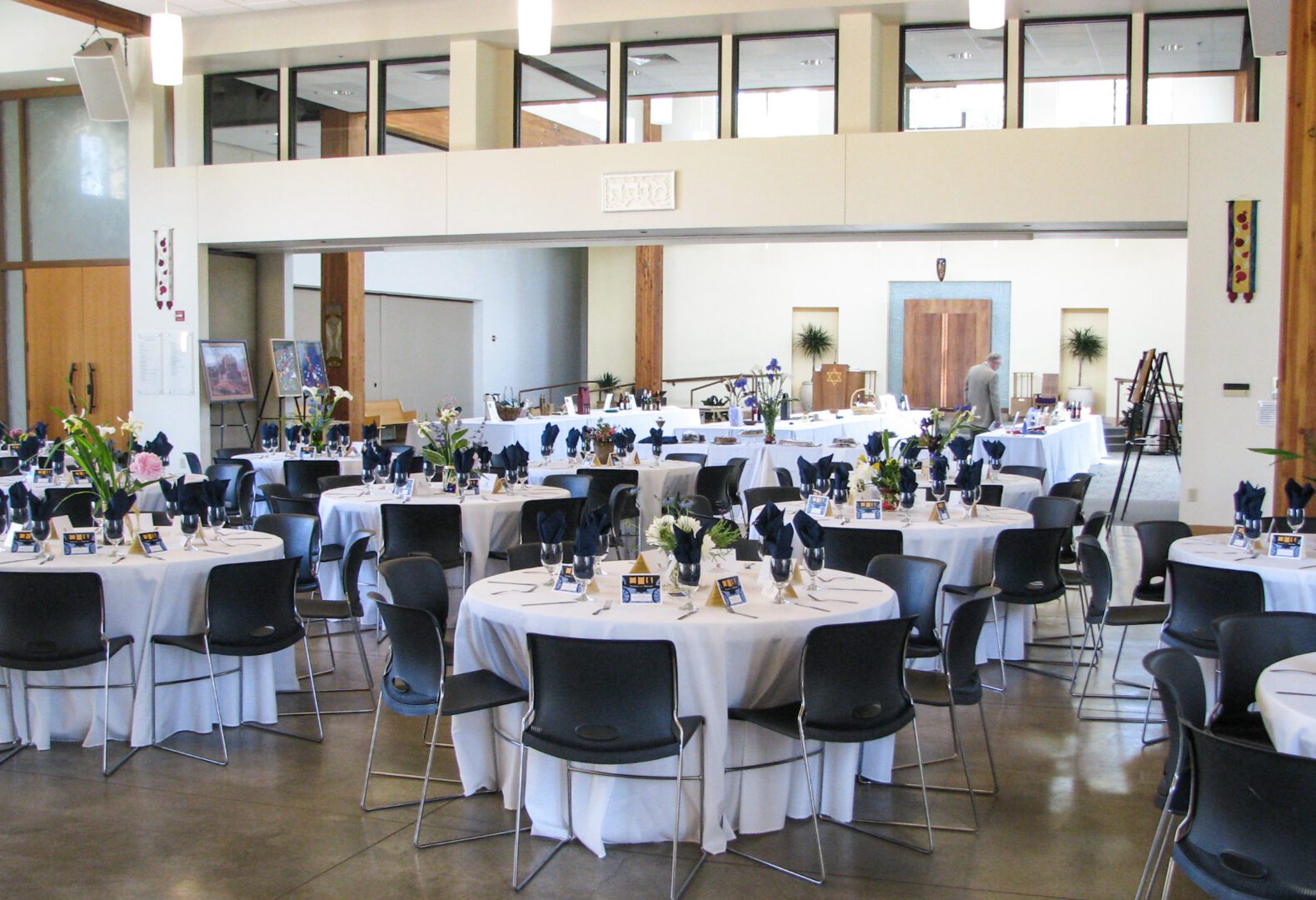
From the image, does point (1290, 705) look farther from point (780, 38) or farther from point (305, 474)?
point (780, 38)

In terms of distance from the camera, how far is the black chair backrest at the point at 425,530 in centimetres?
665

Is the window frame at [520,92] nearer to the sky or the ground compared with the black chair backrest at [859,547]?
nearer to the sky

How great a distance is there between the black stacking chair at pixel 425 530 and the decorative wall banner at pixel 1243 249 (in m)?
6.92

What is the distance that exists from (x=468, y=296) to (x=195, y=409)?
829 centimetres

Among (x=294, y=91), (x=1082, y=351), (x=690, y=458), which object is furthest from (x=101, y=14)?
(x=1082, y=351)

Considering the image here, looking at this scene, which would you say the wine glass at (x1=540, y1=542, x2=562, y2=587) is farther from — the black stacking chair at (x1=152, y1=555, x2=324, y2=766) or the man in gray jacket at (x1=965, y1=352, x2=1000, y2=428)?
the man in gray jacket at (x1=965, y1=352, x2=1000, y2=428)

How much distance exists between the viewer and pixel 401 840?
4000mm

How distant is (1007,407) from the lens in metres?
20.5

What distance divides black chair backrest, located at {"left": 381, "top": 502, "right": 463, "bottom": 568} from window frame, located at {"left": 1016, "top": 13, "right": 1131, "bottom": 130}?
662 cm

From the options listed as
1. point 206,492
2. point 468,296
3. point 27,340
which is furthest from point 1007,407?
point 206,492

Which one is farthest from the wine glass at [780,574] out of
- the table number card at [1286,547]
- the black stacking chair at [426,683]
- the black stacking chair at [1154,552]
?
the black stacking chair at [1154,552]

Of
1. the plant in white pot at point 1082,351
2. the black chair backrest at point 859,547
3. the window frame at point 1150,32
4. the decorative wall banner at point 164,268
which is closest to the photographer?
the black chair backrest at point 859,547

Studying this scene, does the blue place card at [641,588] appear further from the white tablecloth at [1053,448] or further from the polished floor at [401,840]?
the white tablecloth at [1053,448]

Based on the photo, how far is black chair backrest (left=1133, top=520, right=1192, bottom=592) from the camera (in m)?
6.08
